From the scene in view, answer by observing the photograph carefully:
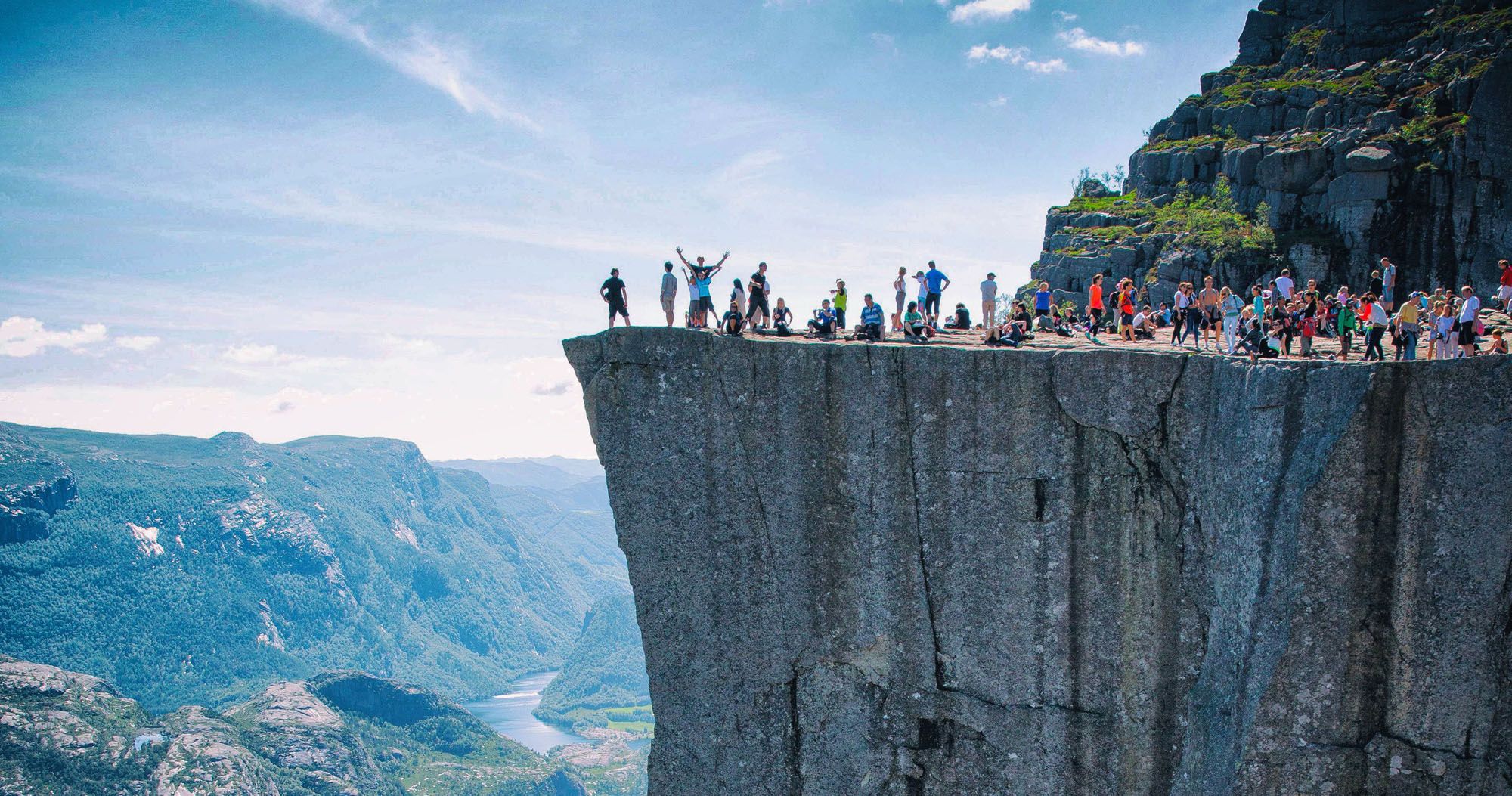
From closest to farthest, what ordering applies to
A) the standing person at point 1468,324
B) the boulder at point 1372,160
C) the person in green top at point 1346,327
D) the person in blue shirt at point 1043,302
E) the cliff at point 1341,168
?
the standing person at point 1468,324 → the person in green top at point 1346,327 → the person in blue shirt at point 1043,302 → the cliff at point 1341,168 → the boulder at point 1372,160

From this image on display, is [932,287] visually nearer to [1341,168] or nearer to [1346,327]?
[1346,327]

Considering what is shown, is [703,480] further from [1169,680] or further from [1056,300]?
[1056,300]

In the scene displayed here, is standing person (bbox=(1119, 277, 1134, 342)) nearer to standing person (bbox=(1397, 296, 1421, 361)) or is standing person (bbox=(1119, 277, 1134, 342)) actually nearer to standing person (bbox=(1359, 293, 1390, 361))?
standing person (bbox=(1359, 293, 1390, 361))

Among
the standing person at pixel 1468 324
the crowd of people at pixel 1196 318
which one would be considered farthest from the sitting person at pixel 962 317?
the standing person at pixel 1468 324

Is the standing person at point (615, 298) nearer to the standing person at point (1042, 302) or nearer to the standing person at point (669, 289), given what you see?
the standing person at point (669, 289)

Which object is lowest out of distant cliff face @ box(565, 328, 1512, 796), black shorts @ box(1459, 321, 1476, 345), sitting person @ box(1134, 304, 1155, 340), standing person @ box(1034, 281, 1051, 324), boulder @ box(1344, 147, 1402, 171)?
distant cliff face @ box(565, 328, 1512, 796)

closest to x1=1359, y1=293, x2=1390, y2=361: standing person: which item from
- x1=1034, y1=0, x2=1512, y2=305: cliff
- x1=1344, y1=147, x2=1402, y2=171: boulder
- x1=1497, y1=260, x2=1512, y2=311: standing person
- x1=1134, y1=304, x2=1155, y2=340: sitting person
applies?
x1=1134, y1=304, x2=1155, y2=340: sitting person

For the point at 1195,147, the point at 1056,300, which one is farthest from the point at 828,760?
the point at 1195,147
